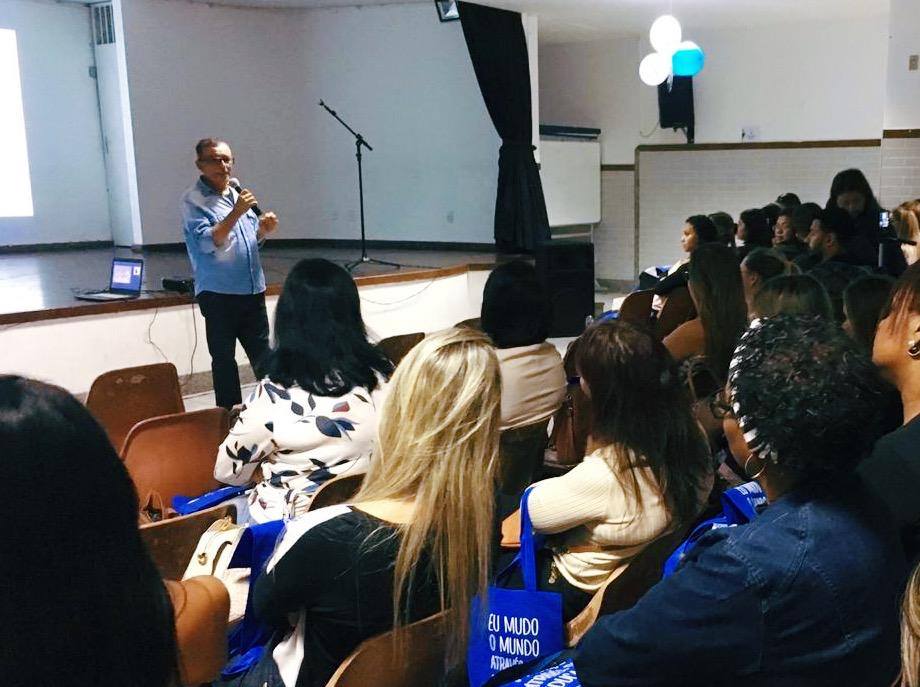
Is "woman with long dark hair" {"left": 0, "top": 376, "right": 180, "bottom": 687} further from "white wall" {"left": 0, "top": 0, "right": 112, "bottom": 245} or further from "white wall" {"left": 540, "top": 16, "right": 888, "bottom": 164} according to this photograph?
"white wall" {"left": 540, "top": 16, "right": 888, "bottom": 164}

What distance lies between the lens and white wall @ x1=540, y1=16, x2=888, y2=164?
27.1ft

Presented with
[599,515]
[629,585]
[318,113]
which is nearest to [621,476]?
[599,515]

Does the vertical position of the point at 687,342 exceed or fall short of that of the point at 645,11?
it falls short

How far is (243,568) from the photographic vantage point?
1.64 m

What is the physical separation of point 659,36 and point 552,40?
366 cm

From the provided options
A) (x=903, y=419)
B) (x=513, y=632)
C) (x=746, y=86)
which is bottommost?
(x=513, y=632)

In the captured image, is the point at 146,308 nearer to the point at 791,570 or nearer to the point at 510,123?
the point at 510,123

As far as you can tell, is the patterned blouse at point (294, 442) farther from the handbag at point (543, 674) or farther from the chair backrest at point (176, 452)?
the handbag at point (543, 674)

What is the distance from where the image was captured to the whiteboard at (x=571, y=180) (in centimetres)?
881

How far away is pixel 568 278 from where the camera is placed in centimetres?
701

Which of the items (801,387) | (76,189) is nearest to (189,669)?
(801,387)

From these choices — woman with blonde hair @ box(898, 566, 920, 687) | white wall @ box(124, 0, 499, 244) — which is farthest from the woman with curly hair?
white wall @ box(124, 0, 499, 244)

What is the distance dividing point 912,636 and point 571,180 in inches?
340

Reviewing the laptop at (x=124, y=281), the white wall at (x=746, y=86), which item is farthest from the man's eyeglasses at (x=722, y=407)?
the white wall at (x=746, y=86)
